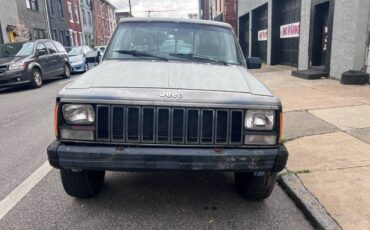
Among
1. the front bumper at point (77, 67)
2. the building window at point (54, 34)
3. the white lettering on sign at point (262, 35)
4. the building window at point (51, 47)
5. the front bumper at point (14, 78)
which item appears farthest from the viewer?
the building window at point (54, 34)

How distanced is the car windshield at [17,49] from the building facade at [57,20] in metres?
19.2

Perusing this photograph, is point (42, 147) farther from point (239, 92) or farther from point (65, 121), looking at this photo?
point (239, 92)

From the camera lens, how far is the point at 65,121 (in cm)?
266

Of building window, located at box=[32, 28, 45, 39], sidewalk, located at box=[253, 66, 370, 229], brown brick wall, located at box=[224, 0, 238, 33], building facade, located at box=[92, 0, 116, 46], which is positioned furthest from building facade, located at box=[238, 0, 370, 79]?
building facade, located at box=[92, 0, 116, 46]

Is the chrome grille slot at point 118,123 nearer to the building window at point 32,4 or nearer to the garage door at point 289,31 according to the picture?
the garage door at point 289,31

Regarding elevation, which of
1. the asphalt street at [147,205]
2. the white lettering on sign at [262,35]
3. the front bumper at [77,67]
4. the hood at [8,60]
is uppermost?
the white lettering on sign at [262,35]

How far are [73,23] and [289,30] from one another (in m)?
29.0

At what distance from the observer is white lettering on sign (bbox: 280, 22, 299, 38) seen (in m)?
14.3

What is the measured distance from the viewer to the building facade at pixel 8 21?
20797 millimetres

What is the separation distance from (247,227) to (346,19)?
9.08 m

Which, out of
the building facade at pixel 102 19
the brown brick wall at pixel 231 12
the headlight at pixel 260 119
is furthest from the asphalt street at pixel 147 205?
the building facade at pixel 102 19

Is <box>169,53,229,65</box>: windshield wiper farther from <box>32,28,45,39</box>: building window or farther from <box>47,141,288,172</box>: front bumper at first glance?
<box>32,28,45,39</box>: building window

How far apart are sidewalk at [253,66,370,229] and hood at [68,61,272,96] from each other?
1318 mm

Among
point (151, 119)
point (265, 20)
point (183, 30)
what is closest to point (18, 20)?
point (265, 20)
